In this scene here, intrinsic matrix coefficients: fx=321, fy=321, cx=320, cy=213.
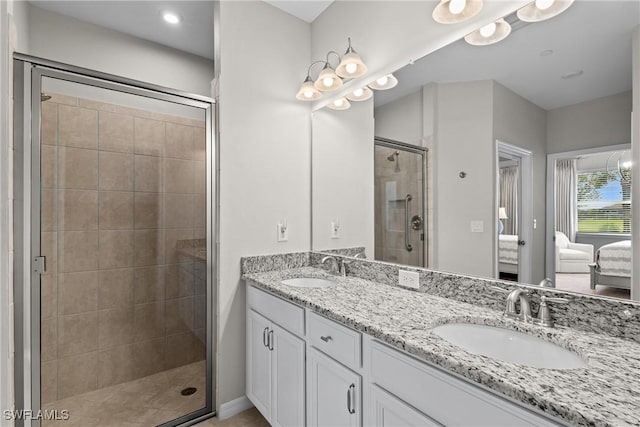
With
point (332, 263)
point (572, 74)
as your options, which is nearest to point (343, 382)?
point (332, 263)

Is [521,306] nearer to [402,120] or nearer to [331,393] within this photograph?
[331,393]

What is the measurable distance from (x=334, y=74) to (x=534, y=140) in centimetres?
118

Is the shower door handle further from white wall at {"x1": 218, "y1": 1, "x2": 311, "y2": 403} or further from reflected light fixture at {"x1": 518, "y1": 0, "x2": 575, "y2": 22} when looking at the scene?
reflected light fixture at {"x1": 518, "y1": 0, "x2": 575, "y2": 22}

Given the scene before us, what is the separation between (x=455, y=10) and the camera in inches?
56.1

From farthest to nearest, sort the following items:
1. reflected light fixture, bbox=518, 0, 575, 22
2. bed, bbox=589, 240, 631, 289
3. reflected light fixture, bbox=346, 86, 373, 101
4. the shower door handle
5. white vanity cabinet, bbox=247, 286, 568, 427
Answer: reflected light fixture, bbox=346, 86, 373, 101 < the shower door handle < reflected light fixture, bbox=518, 0, 575, 22 < bed, bbox=589, 240, 631, 289 < white vanity cabinet, bbox=247, 286, 568, 427

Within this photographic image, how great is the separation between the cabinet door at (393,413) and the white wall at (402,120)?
1.19 m

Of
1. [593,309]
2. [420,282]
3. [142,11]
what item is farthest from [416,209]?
[142,11]

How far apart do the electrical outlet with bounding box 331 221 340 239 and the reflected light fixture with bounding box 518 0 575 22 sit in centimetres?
147

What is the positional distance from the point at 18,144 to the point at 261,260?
1352 millimetres

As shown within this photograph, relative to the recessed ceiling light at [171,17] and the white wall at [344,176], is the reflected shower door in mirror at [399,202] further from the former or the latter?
the recessed ceiling light at [171,17]

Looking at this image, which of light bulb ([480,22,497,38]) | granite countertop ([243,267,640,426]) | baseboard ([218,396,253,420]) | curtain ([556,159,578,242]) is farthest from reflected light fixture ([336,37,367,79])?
baseboard ([218,396,253,420])

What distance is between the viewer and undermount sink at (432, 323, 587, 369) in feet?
3.28

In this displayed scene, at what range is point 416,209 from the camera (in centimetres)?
173

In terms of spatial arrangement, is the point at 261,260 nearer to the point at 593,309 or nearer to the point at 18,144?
the point at 18,144
